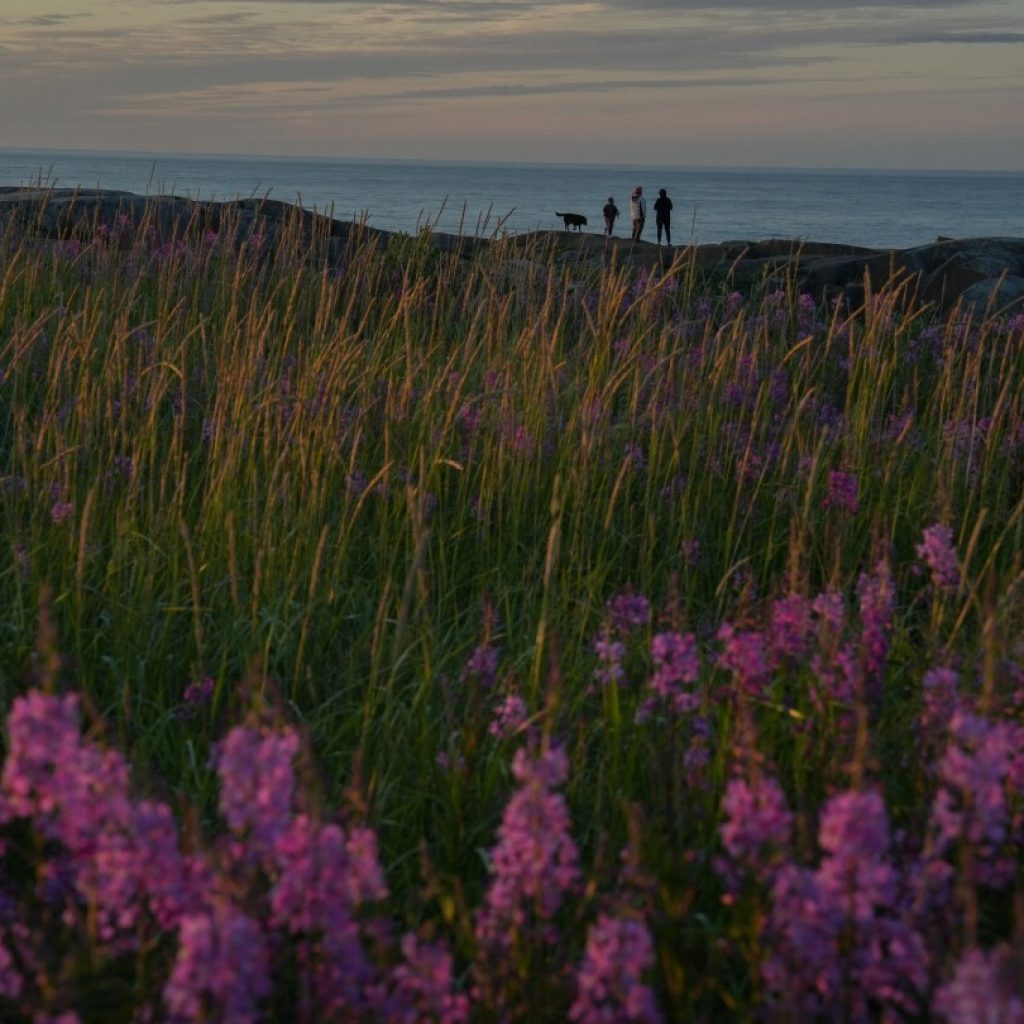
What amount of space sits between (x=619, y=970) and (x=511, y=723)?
0.94m

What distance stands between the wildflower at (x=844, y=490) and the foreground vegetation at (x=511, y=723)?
19 mm

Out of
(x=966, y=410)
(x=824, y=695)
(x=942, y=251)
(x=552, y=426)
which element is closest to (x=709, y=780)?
(x=824, y=695)

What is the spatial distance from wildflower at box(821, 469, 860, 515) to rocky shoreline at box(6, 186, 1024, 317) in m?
4.11

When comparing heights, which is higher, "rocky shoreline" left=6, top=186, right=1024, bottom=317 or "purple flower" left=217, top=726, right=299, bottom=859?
"rocky shoreline" left=6, top=186, right=1024, bottom=317

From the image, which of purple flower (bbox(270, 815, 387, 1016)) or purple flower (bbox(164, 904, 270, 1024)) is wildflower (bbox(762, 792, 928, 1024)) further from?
purple flower (bbox(164, 904, 270, 1024))

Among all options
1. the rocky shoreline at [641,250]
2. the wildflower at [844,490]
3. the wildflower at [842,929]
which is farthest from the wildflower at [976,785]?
the rocky shoreline at [641,250]

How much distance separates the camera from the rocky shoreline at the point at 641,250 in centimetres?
838

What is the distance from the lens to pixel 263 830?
145 centimetres

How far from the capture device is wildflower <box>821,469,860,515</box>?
355 centimetres

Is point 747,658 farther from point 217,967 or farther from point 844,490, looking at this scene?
point 844,490

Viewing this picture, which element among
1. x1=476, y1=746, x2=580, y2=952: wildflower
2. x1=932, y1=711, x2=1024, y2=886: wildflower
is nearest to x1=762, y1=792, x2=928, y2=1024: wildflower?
x1=932, y1=711, x2=1024, y2=886: wildflower

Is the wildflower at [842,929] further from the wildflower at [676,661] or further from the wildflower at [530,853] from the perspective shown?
the wildflower at [676,661]

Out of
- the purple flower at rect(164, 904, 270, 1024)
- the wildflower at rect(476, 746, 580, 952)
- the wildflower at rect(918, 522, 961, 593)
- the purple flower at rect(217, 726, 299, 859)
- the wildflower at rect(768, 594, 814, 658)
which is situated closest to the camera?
the purple flower at rect(164, 904, 270, 1024)

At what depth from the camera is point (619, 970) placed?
1.46 m
